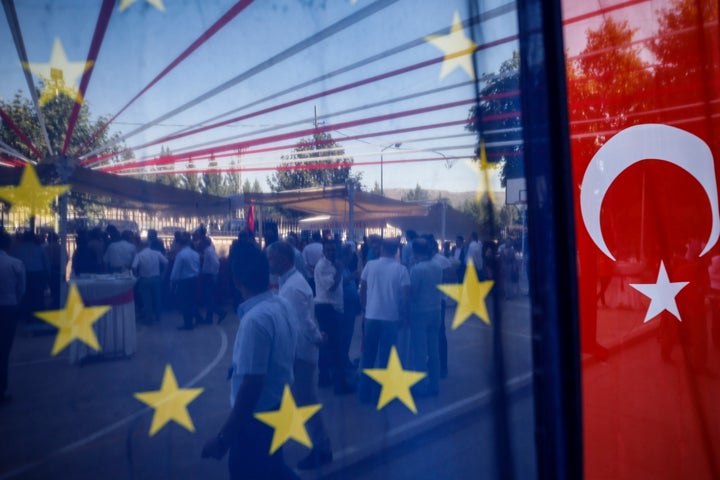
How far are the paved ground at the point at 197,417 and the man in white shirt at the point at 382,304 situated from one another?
0.55 ft

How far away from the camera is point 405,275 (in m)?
1.49

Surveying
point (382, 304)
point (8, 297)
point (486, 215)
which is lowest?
point (382, 304)

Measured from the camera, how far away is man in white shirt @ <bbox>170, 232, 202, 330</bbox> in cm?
121

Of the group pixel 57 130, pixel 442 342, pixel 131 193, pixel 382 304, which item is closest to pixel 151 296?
pixel 131 193

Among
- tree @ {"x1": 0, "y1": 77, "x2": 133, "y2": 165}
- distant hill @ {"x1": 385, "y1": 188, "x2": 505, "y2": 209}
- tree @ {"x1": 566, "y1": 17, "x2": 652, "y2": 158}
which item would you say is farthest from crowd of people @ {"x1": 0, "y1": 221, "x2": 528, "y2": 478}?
tree @ {"x1": 566, "y1": 17, "x2": 652, "y2": 158}

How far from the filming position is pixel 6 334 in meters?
1.14

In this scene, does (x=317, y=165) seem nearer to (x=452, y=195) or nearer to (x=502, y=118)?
(x=452, y=195)

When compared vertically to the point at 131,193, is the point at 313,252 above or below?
below

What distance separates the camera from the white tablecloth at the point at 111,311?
1144mm

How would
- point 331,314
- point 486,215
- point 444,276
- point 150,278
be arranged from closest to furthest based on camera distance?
point 150,278, point 486,215, point 444,276, point 331,314

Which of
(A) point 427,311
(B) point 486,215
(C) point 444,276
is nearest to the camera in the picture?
(B) point 486,215

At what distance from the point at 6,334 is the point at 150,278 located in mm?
341

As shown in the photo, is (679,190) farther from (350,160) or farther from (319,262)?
(319,262)

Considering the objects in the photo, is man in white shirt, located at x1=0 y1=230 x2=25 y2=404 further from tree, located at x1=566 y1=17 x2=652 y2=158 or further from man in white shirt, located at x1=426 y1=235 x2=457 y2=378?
tree, located at x1=566 y1=17 x2=652 y2=158
